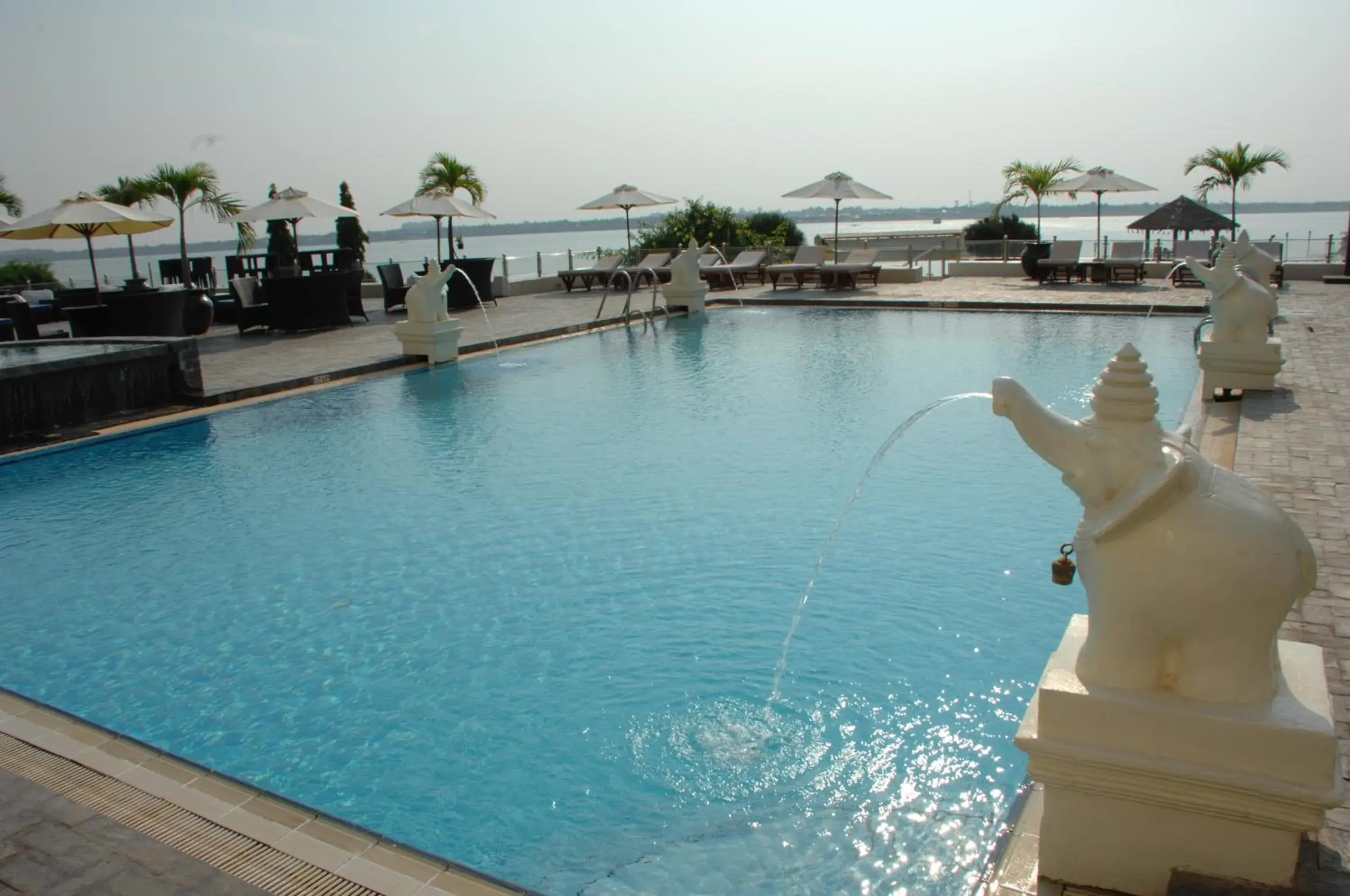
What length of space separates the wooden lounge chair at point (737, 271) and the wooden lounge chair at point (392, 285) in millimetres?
6376

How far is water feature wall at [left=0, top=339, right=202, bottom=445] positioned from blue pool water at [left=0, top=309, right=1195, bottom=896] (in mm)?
884

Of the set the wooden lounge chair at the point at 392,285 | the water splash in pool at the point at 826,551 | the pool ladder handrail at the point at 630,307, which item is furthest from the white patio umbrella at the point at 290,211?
the water splash in pool at the point at 826,551

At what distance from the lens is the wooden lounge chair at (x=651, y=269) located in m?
22.0

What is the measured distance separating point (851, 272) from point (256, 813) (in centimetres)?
1938

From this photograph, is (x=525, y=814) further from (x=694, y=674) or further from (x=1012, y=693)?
(x=1012, y=693)

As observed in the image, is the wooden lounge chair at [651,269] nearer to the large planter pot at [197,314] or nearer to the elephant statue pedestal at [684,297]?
the elephant statue pedestal at [684,297]

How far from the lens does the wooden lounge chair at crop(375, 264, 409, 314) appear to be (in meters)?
19.1

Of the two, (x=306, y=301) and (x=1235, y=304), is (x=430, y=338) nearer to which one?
(x=306, y=301)

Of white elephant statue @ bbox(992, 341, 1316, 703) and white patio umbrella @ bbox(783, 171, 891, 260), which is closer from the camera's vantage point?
white elephant statue @ bbox(992, 341, 1316, 703)

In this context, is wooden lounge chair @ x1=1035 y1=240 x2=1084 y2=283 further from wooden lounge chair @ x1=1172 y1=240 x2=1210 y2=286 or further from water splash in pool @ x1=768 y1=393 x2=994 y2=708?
water splash in pool @ x1=768 y1=393 x2=994 y2=708

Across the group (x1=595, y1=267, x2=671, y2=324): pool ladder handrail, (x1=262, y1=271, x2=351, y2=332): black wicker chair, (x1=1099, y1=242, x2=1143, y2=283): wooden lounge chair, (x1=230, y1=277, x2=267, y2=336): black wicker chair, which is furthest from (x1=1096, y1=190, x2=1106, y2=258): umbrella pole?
(x1=230, y1=277, x2=267, y2=336): black wicker chair

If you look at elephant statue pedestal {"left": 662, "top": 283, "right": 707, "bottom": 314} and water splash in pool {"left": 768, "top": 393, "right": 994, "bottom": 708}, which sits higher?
elephant statue pedestal {"left": 662, "top": 283, "right": 707, "bottom": 314}

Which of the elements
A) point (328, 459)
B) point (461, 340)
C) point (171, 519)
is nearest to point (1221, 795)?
point (171, 519)

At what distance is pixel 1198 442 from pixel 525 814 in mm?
6098
